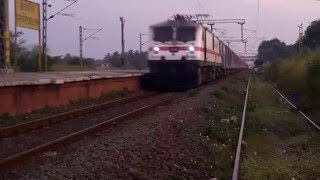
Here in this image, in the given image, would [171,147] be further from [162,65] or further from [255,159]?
[162,65]

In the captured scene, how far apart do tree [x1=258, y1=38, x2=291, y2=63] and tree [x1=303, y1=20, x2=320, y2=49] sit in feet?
115

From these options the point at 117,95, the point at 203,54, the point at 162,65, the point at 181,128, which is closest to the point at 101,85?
the point at 117,95

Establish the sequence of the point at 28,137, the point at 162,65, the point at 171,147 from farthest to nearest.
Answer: the point at 162,65, the point at 28,137, the point at 171,147

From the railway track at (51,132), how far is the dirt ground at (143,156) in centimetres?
22

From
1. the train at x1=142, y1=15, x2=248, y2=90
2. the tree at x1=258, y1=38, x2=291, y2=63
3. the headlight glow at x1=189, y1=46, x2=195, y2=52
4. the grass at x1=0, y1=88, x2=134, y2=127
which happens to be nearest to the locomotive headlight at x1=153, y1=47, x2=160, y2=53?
the train at x1=142, y1=15, x2=248, y2=90

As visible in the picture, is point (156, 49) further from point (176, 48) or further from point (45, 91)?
point (45, 91)

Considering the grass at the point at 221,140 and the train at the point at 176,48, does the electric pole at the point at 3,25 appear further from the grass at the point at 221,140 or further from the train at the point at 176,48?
the grass at the point at 221,140

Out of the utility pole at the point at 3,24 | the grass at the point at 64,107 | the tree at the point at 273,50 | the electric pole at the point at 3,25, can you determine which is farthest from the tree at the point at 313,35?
the utility pole at the point at 3,24

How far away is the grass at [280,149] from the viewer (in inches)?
324

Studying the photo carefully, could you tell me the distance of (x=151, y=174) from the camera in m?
7.85

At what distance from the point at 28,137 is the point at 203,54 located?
1860 centimetres

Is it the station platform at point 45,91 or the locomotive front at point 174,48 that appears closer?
the station platform at point 45,91

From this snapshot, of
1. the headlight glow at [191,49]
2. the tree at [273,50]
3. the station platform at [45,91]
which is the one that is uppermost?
the tree at [273,50]

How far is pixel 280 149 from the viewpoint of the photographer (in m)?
10.7
